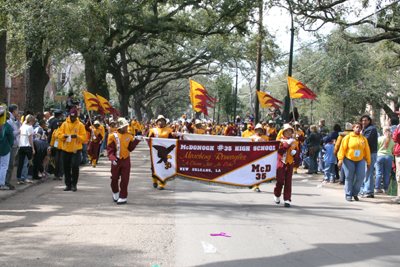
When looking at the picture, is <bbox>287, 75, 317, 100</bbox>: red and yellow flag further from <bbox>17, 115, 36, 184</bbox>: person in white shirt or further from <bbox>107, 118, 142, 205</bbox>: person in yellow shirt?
<bbox>17, 115, 36, 184</bbox>: person in white shirt

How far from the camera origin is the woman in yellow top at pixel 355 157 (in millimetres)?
9430

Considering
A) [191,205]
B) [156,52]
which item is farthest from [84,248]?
[156,52]

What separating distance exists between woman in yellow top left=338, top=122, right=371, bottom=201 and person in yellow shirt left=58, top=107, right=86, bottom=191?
632 cm

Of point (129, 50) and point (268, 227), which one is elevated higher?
point (129, 50)

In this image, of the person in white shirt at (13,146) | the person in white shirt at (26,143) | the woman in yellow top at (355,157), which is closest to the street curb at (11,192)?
the person in white shirt at (13,146)

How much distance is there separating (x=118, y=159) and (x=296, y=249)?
4.24m

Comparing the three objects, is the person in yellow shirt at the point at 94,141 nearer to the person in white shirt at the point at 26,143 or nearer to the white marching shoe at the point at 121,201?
the person in white shirt at the point at 26,143

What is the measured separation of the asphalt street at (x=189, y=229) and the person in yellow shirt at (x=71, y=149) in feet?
1.33

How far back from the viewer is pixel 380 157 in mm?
10758

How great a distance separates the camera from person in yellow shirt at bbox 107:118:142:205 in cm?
825

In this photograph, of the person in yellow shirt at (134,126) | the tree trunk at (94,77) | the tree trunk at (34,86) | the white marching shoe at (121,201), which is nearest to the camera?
the white marching shoe at (121,201)

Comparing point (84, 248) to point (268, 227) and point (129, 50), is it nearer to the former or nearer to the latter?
point (268, 227)

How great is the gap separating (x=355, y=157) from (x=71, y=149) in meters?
6.77

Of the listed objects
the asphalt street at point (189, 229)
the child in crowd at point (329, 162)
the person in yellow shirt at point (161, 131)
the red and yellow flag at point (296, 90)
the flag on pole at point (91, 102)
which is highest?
the red and yellow flag at point (296, 90)
